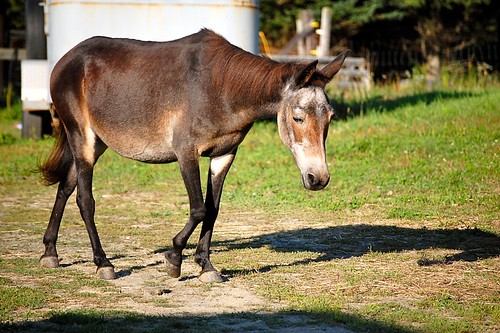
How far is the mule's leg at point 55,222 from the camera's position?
7.42 m

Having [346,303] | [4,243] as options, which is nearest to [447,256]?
[346,303]

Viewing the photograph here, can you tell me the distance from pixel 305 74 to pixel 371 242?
2649mm

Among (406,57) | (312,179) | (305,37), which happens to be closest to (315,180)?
(312,179)

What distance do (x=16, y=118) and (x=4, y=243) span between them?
37.7ft

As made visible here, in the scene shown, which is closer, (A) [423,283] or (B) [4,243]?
(A) [423,283]

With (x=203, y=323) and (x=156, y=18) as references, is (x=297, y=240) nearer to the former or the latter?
(x=203, y=323)

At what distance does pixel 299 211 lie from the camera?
9.93 metres

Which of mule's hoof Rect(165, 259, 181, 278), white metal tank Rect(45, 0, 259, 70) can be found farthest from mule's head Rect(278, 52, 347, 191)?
white metal tank Rect(45, 0, 259, 70)

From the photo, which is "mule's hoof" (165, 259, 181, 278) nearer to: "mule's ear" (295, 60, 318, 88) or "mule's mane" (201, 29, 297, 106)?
"mule's mane" (201, 29, 297, 106)

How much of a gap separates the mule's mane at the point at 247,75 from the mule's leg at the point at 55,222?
6.31 ft

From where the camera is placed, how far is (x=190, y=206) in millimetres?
6797

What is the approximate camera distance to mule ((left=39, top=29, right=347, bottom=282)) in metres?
6.39

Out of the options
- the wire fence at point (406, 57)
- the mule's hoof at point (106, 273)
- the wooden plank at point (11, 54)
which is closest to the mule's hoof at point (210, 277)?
the mule's hoof at point (106, 273)

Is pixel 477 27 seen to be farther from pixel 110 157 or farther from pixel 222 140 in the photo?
pixel 222 140
